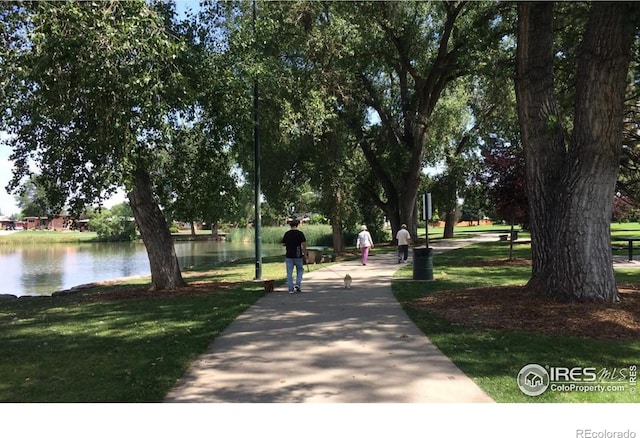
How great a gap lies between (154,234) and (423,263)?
281 inches

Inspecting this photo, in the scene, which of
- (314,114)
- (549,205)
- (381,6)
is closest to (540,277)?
(549,205)

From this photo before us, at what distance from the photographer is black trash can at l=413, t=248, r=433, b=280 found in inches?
512

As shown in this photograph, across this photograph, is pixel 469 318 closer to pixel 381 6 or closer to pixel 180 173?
pixel 180 173

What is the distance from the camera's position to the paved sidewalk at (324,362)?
4.79 m

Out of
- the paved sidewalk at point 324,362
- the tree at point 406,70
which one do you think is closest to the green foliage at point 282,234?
the tree at point 406,70

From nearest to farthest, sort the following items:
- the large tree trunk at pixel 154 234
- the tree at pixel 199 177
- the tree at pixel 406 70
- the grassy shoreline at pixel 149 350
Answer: the grassy shoreline at pixel 149 350, the tree at pixel 199 177, the large tree trunk at pixel 154 234, the tree at pixel 406 70

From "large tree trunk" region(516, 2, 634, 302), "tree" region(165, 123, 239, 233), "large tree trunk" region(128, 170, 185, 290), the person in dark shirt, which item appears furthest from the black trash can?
"large tree trunk" region(128, 170, 185, 290)

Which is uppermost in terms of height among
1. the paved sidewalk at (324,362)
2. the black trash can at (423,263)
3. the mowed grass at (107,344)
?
the black trash can at (423,263)

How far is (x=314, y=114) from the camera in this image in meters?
18.2

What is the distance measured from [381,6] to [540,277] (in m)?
16.3

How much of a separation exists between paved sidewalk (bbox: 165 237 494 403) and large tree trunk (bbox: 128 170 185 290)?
15.4 feet

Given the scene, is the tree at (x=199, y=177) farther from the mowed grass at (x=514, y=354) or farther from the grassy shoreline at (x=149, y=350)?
the mowed grass at (x=514, y=354)

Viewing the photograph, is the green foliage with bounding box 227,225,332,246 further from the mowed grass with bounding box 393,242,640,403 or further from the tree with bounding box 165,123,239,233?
the mowed grass with bounding box 393,242,640,403

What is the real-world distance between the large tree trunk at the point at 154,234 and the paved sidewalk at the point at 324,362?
4.71m
